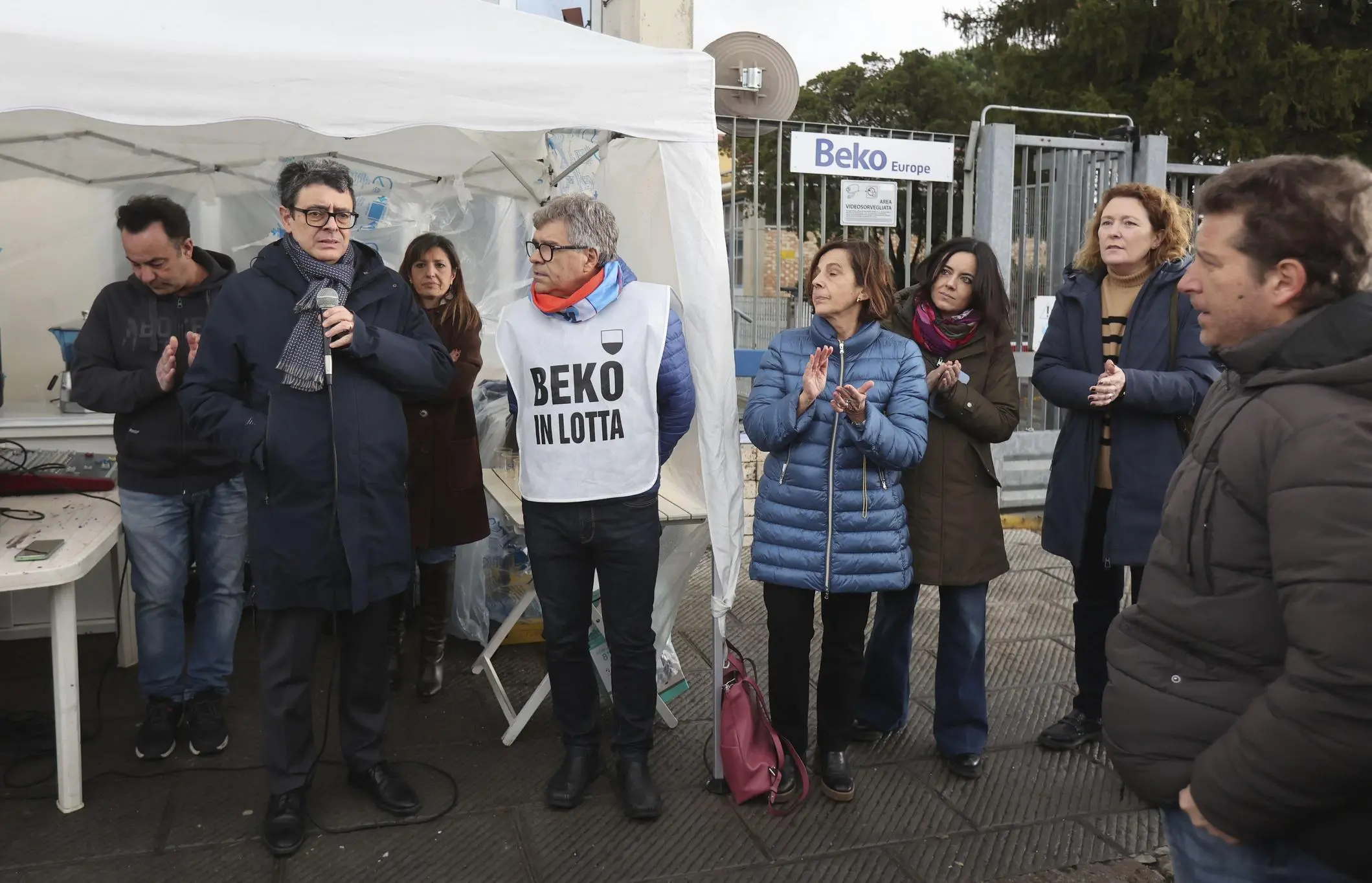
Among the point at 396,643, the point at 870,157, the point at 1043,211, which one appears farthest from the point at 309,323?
the point at 1043,211

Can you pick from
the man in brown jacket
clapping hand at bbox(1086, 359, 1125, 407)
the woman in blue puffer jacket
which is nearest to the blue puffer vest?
the woman in blue puffer jacket

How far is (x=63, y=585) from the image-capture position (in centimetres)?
299

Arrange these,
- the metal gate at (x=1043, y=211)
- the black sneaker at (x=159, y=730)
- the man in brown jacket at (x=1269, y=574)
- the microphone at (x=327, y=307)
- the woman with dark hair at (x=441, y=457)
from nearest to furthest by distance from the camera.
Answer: the man in brown jacket at (x=1269, y=574) < the microphone at (x=327, y=307) < the black sneaker at (x=159, y=730) < the woman with dark hair at (x=441, y=457) < the metal gate at (x=1043, y=211)

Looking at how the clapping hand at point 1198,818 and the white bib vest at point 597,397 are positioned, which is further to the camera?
the white bib vest at point 597,397

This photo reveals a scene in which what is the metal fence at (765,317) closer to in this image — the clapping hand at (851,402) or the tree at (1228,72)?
the clapping hand at (851,402)

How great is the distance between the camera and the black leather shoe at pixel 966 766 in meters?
3.39

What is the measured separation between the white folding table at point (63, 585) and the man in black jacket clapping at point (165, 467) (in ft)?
0.67

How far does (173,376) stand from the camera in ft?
10.7

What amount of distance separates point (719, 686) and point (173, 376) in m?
1.98

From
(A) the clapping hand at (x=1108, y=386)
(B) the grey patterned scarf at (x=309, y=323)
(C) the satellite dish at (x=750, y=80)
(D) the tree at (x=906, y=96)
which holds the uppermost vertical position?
(D) the tree at (x=906, y=96)

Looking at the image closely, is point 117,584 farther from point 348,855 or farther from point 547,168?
point 547,168

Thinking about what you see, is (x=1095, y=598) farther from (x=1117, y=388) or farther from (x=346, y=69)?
(x=346, y=69)

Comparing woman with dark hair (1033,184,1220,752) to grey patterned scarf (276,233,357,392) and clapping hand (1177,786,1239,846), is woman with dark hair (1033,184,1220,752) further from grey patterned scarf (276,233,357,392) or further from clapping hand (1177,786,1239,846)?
grey patterned scarf (276,233,357,392)

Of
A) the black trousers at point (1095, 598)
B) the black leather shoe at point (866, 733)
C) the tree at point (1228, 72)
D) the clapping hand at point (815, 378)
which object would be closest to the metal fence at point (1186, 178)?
the black trousers at point (1095, 598)
